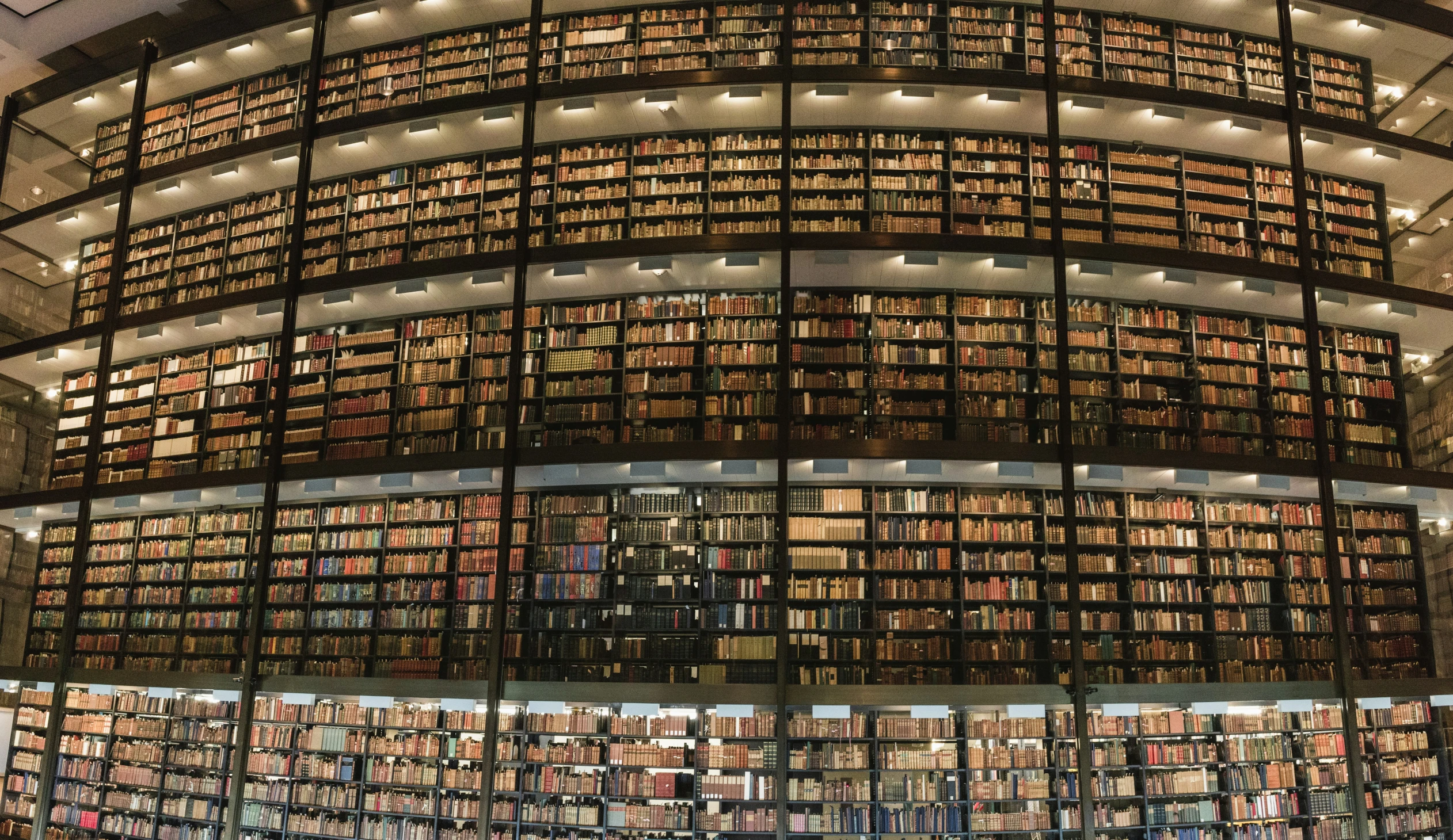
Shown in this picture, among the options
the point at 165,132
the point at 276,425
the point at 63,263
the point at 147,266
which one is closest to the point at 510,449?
the point at 276,425

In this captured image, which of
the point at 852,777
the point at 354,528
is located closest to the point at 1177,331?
the point at 852,777

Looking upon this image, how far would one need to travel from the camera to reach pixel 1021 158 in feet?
22.4

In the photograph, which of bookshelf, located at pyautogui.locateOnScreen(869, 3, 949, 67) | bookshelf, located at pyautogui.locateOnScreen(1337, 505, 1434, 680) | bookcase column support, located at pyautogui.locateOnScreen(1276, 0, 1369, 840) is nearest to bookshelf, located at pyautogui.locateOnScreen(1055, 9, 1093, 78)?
bookshelf, located at pyautogui.locateOnScreen(869, 3, 949, 67)

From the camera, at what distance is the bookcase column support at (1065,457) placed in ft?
18.0

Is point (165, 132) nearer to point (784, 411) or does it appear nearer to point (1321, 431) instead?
point (784, 411)

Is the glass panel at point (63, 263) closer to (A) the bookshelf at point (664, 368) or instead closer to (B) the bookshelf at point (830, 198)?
(B) the bookshelf at point (830, 198)

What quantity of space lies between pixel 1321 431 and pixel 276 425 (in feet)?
24.8

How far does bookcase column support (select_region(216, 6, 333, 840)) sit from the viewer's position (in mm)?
6195

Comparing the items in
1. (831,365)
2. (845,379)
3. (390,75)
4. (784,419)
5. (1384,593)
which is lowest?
(1384,593)

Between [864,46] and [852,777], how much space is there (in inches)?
207

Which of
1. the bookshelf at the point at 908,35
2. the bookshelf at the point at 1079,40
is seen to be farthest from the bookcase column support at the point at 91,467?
the bookshelf at the point at 1079,40

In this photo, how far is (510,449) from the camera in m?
6.10

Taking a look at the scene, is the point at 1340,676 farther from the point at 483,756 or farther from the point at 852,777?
the point at 483,756

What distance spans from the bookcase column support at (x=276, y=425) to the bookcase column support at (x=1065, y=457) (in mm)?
5580
